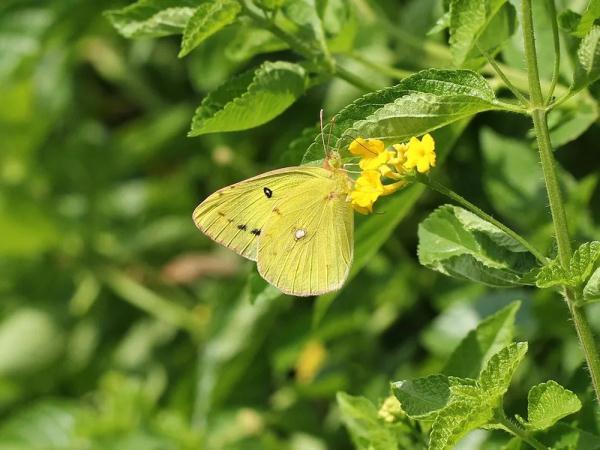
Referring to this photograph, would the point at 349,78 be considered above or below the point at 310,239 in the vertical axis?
above

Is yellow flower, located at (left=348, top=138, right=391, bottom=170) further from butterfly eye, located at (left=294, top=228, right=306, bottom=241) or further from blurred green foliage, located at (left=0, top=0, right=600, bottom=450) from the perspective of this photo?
butterfly eye, located at (left=294, top=228, right=306, bottom=241)

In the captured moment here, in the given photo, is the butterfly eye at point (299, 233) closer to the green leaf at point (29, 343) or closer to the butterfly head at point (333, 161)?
the butterfly head at point (333, 161)

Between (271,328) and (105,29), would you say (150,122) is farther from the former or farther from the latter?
(271,328)

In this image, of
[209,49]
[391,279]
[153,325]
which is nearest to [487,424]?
[391,279]

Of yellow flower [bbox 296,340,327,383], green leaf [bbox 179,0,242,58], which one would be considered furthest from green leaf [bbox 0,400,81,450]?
green leaf [bbox 179,0,242,58]

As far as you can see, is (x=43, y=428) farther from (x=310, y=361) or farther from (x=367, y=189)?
(x=367, y=189)

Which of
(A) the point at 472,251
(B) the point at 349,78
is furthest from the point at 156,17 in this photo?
(A) the point at 472,251
